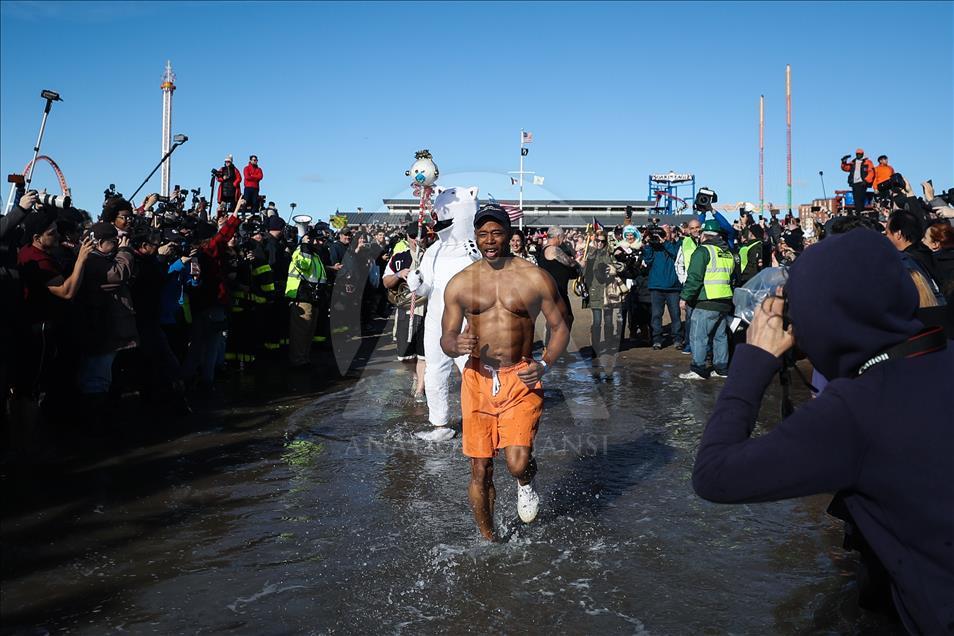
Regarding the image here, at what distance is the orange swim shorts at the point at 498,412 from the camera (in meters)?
4.98

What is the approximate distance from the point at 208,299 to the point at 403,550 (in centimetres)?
587

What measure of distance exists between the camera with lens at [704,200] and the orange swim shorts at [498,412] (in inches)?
336

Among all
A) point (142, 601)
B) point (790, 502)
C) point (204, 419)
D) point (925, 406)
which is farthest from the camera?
point (204, 419)

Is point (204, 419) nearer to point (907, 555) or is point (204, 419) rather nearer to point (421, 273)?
point (421, 273)

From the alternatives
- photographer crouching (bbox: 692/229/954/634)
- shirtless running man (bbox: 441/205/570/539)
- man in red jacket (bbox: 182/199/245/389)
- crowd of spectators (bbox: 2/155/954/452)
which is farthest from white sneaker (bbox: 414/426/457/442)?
photographer crouching (bbox: 692/229/954/634)

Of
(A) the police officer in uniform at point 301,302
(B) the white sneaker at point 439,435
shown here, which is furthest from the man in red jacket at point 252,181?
(B) the white sneaker at point 439,435

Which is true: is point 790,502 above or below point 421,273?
below

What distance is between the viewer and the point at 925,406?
1.76 metres

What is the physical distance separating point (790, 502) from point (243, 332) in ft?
26.9

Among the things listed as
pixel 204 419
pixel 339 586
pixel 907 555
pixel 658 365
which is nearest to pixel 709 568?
pixel 339 586

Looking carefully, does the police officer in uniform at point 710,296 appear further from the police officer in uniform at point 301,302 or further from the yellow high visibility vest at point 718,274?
the police officer in uniform at point 301,302

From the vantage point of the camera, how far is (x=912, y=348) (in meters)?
1.79

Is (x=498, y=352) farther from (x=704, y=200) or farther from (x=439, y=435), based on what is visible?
(x=704, y=200)

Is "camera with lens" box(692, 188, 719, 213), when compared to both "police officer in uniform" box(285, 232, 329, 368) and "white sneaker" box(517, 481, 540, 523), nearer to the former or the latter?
"police officer in uniform" box(285, 232, 329, 368)
